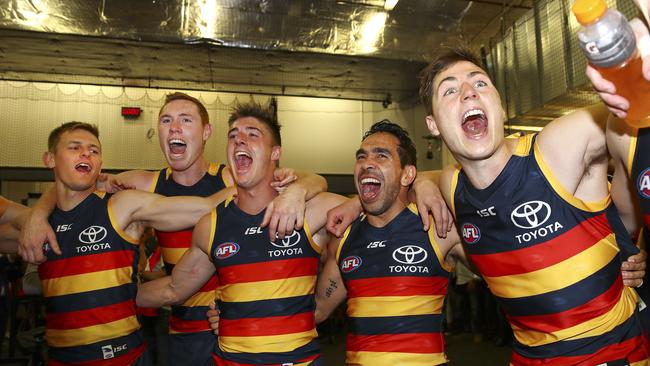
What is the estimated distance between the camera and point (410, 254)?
8.16 ft

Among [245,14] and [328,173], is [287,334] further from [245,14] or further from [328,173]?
[328,173]

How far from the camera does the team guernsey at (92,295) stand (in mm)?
2691

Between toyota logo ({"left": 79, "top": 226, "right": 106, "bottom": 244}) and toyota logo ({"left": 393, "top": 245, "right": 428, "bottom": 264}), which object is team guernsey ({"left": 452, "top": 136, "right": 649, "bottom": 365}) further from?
toyota logo ({"left": 79, "top": 226, "right": 106, "bottom": 244})

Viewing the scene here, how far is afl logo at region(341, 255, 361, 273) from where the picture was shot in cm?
257

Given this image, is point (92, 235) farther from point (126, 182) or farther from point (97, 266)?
point (126, 182)

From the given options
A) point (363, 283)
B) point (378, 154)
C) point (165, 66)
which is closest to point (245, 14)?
point (165, 66)

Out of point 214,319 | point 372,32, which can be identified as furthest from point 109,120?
point 214,319

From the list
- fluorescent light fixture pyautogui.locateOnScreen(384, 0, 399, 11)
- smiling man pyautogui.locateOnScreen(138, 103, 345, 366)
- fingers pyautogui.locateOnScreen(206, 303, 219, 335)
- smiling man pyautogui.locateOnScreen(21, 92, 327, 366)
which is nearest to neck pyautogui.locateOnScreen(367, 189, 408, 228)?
smiling man pyautogui.locateOnScreen(138, 103, 345, 366)

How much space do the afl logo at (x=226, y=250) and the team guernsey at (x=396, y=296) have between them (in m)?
0.61

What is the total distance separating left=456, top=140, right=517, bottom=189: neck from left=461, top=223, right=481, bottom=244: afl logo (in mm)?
179

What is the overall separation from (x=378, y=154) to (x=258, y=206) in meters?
0.78

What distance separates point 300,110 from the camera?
1262 centimetres

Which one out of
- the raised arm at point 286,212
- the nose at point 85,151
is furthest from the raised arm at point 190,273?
the nose at point 85,151

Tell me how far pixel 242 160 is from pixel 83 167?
111 centimetres
